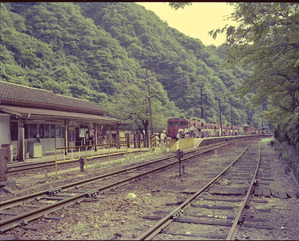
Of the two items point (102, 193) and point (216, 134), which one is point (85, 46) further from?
point (102, 193)

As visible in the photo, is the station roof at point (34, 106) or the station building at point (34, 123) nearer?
the station building at point (34, 123)

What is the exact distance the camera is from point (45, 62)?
67.1 meters

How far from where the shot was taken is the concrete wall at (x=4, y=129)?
17672mm

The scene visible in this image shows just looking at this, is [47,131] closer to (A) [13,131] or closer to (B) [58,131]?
(B) [58,131]

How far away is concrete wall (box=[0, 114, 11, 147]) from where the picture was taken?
1767 cm

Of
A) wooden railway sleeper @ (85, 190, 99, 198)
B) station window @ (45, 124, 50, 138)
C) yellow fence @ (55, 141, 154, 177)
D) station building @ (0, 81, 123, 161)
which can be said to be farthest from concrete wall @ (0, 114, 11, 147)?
wooden railway sleeper @ (85, 190, 99, 198)

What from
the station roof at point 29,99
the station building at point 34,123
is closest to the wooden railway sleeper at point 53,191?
the station building at point 34,123

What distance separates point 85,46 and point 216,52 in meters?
70.7

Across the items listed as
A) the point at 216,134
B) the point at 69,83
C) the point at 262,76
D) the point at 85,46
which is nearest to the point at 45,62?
the point at 69,83

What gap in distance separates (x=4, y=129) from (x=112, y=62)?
208 feet

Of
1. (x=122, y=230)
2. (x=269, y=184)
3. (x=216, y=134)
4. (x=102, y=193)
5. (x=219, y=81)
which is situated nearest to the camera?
(x=122, y=230)

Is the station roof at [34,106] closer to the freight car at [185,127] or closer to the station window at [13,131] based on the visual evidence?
the station window at [13,131]

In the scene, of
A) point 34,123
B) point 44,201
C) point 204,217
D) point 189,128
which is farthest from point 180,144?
point 204,217

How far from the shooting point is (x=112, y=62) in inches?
3105
